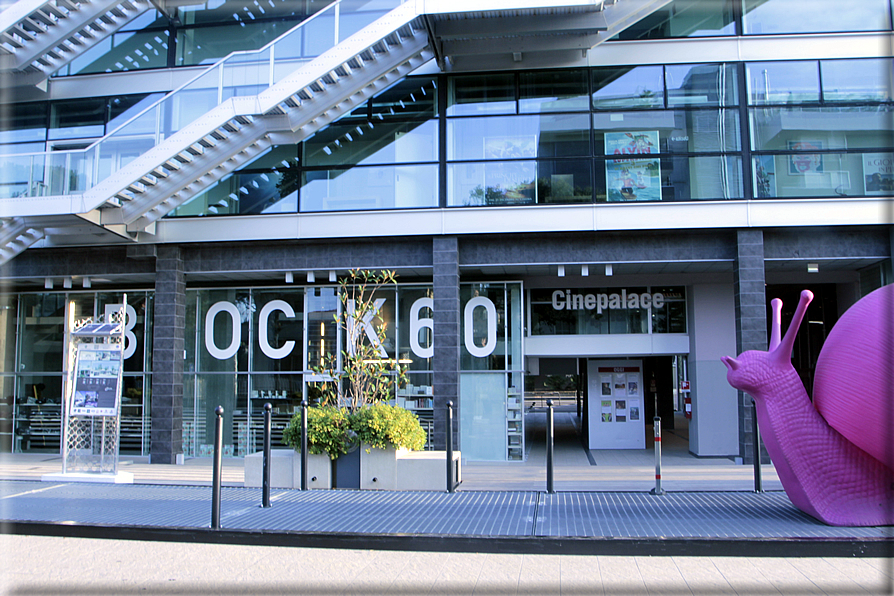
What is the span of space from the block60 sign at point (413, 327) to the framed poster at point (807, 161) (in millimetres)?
7164

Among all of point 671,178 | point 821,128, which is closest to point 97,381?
point 671,178

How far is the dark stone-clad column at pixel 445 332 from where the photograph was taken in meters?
14.5

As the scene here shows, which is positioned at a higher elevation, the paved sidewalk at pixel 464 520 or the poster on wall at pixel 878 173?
the poster on wall at pixel 878 173

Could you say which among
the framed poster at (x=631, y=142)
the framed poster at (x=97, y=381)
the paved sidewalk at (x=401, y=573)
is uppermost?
the framed poster at (x=631, y=142)

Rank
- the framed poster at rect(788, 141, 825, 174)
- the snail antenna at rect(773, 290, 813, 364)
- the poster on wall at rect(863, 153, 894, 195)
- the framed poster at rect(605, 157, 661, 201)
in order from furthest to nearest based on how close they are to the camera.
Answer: the framed poster at rect(605, 157, 661, 201)
the framed poster at rect(788, 141, 825, 174)
the poster on wall at rect(863, 153, 894, 195)
the snail antenna at rect(773, 290, 813, 364)

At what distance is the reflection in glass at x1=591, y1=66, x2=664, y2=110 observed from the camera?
591 inches

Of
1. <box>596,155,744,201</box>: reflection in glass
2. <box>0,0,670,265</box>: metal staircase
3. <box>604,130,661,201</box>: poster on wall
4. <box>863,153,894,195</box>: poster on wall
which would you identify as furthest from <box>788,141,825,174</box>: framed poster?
<box>0,0,670,265</box>: metal staircase

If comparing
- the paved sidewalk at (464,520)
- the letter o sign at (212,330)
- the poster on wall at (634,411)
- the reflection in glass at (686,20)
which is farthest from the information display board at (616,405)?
the letter o sign at (212,330)

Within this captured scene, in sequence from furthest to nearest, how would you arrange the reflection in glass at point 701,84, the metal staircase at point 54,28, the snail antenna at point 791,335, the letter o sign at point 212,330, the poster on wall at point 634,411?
the poster on wall at point 634,411 → the letter o sign at point 212,330 → the reflection in glass at point 701,84 → the metal staircase at point 54,28 → the snail antenna at point 791,335

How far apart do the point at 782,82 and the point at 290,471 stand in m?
12.9

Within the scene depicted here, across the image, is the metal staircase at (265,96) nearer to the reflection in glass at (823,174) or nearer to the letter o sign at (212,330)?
the letter o sign at (212,330)

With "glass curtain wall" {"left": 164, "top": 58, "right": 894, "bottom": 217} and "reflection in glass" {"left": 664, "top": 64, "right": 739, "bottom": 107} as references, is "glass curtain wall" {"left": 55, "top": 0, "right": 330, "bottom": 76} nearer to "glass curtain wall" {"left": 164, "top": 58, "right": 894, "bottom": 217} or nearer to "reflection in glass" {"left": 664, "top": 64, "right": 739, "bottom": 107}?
"glass curtain wall" {"left": 164, "top": 58, "right": 894, "bottom": 217}

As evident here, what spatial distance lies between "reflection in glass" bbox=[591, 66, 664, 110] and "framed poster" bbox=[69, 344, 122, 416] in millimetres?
Answer: 11181

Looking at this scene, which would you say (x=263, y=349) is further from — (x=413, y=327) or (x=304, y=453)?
(x=304, y=453)
